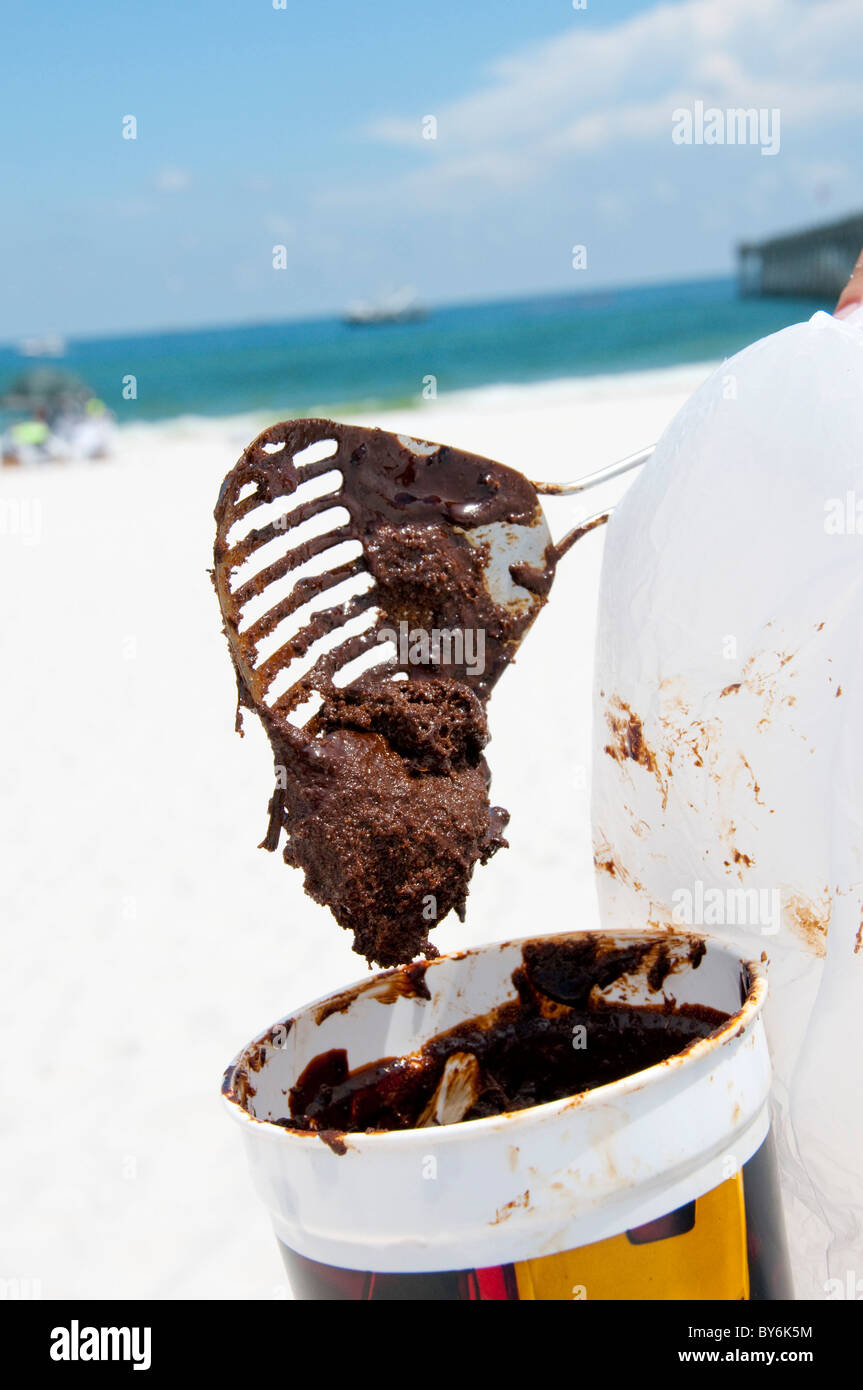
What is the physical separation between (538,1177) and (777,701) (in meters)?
0.57

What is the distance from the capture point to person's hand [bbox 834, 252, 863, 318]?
1545 mm

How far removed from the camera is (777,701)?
1.27 metres

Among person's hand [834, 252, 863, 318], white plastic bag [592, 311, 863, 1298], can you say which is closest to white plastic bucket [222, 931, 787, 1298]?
white plastic bag [592, 311, 863, 1298]

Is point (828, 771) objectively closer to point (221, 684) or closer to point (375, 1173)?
point (375, 1173)

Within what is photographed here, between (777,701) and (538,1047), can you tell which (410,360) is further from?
(777,701)

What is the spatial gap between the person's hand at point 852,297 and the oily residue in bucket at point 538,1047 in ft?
A: 2.87

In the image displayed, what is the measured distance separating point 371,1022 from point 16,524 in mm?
9765

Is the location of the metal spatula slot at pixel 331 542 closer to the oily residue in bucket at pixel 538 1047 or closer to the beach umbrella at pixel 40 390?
the oily residue in bucket at pixel 538 1047

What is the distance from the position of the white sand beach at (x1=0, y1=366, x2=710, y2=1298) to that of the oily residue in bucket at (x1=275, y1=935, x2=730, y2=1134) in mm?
962

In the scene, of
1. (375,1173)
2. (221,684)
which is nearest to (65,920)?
(221,684)

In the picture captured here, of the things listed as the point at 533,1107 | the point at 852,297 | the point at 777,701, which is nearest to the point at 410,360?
the point at 852,297

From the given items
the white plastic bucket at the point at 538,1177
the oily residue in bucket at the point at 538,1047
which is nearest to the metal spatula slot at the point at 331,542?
the oily residue in bucket at the point at 538,1047

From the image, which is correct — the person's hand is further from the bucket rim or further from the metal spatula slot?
the bucket rim

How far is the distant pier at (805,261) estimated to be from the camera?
28141 millimetres
